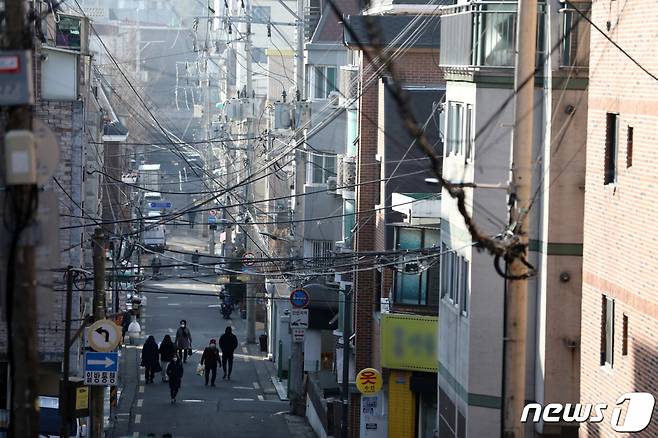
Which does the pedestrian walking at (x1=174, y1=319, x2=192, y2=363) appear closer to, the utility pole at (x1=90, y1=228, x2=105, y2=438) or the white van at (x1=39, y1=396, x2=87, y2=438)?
the white van at (x1=39, y1=396, x2=87, y2=438)

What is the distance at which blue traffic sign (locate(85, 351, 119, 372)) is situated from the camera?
24844mm

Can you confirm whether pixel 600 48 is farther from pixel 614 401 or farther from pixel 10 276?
pixel 10 276

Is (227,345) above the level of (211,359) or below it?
above

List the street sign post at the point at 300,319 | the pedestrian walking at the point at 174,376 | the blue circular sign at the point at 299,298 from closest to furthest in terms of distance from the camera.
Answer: the pedestrian walking at the point at 174,376, the blue circular sign at the point at 299,298, the street sign post at the point at 300,319

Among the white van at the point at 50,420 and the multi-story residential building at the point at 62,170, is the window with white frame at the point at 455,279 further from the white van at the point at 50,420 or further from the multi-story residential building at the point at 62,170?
the multi-story residential building at the point at 62,170

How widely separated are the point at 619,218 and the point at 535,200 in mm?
2932

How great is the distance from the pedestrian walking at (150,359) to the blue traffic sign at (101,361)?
12983mm

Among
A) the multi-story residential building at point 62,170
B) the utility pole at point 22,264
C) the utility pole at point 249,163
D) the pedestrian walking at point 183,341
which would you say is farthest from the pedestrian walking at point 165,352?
the utility pole at point 22,264

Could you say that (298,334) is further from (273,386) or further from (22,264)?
(22,264)

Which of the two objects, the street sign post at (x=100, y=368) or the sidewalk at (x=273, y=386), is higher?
the street sign post at (x=100, y=368)

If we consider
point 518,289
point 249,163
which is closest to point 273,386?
point 249,163

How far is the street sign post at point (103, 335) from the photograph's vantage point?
2470 centimetres

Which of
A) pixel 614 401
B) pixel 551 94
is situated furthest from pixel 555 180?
pixel 614 401

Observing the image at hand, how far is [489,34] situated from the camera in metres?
20.7
